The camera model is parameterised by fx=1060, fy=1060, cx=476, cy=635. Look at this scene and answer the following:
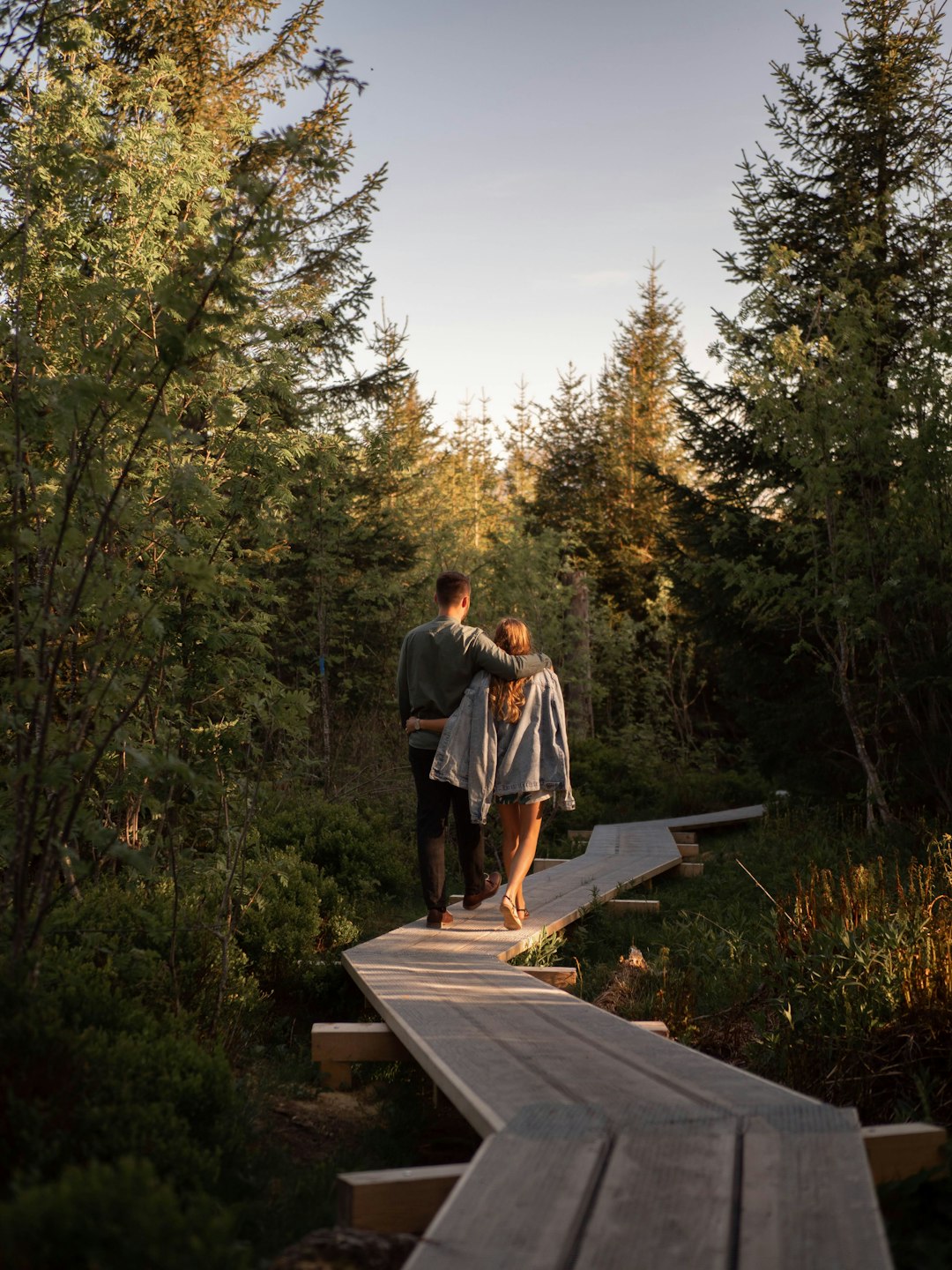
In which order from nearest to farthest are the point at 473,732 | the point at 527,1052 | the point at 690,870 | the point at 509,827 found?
the point at 527,1052, the point at 473,732, the point at 509,827, the point at 690,870

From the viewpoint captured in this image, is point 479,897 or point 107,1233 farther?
Answer: point 479,897

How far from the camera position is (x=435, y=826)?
21.7 feet

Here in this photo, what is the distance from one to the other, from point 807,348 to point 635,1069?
809cm

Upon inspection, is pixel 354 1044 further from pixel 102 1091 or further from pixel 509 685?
pixel 509 685

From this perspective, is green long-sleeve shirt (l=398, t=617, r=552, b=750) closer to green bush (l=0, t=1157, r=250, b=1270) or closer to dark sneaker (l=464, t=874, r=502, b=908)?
dark sneaker (l=464, t=874, r=502, b=908)

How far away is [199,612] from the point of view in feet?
18.4

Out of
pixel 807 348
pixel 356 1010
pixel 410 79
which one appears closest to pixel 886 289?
pixel 807 348

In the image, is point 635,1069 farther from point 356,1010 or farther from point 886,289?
point 886,289

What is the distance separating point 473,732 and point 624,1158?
3.88m

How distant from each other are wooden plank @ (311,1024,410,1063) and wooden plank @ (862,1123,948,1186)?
2319 mm

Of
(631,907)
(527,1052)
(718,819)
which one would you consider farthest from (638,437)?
(527,1052)

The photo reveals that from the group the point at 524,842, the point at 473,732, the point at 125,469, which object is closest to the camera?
the point at 125,469

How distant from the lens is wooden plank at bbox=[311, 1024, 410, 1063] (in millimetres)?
4738

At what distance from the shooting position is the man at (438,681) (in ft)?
21.7
